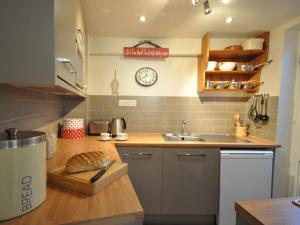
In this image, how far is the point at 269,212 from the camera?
2.31ft

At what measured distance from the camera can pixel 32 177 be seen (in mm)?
619

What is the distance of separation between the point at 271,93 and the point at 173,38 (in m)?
1.28

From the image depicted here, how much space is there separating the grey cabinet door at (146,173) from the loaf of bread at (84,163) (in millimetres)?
924

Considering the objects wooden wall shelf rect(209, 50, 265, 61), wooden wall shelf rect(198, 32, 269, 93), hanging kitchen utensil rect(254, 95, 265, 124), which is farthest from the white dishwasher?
wooden wall shelf rect(209, 50, 265, 61)

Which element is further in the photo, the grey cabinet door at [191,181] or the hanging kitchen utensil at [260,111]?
the hanging kitchen utensil at [260,111]

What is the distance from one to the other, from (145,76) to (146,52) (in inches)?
11.4

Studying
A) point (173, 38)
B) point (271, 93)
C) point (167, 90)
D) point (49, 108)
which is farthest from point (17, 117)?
point (271, 93)

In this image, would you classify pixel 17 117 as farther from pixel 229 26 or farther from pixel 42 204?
pixel 229 26

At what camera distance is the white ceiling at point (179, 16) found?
1.60m

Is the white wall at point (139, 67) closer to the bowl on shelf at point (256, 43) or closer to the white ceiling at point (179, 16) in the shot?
the white ceiling at point (179, 16)

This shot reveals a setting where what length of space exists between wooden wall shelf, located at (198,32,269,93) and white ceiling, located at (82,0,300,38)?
210 millimetres

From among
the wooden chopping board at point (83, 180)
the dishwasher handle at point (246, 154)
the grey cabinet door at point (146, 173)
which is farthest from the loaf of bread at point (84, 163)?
the dishwasher handle at point (246, 154)

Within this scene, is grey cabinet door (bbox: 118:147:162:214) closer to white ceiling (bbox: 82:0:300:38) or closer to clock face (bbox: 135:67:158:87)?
clock face (bbox: 135:67:158:87)

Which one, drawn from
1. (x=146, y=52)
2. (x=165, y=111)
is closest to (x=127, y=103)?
(x=165, y=111)
